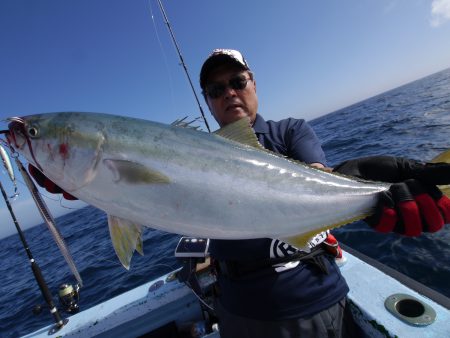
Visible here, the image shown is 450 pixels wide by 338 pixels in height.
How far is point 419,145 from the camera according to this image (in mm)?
12117

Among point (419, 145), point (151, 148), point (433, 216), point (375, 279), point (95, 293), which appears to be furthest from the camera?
point (419, 145)

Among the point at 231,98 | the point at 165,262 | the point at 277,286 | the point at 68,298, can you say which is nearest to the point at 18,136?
the point at 231,98

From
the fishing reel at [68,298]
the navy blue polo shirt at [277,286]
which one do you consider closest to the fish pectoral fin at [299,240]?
the navy blue polo shirt at [277,286]

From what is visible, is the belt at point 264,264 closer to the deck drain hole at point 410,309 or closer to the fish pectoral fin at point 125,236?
the fish pectoral fin at point 125,236

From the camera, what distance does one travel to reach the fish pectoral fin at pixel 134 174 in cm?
196

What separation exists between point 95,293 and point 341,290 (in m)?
9.47

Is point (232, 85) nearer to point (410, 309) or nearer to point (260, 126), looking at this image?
point (260, 126)

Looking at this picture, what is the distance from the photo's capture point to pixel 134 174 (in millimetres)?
1961

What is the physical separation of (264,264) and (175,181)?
A: 3.70 ft

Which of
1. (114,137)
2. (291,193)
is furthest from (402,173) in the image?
(114,137)

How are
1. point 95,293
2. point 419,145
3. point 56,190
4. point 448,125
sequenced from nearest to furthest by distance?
point 56,190
point 95,293
point 419,145
point 448,125

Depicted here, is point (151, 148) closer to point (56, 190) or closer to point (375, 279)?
point (56, 190)

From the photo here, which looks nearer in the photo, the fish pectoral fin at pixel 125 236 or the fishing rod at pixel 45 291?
the fish pectoral fin at pixel 125 236

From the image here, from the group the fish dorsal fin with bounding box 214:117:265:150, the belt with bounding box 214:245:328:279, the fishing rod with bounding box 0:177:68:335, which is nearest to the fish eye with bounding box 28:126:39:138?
the fish dorsal fin with bounding box 214:117:265:150
